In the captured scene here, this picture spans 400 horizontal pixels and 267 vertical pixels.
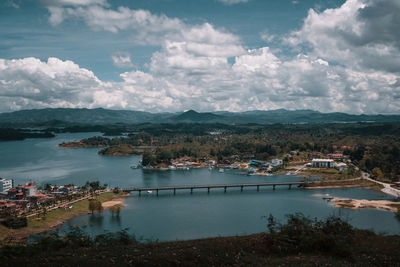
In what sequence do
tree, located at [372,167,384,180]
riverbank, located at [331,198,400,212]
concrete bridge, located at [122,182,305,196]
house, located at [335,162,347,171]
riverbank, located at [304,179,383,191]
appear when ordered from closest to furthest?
riverbank, located at [331,198,400,212]
concrete bridge, located at [122,182,305,196]
riverbank, located at [304,179,383,191]
tree, located at [372,167,384,180]
house, located at [335,162,347,171]

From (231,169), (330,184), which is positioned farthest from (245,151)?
(330,184)

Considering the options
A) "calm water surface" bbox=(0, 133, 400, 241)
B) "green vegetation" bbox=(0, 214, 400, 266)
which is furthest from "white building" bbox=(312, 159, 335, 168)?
"green vegetation" bbox=(0, 214, 400, 266)

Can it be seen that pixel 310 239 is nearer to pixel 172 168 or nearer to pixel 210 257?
pixel 210 257

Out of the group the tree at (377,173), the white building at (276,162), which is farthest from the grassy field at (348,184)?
the white building at (276,162)

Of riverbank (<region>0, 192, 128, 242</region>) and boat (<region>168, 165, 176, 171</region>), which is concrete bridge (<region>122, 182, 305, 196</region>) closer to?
riverbank (<region>0, 192, 128, 242</region>)

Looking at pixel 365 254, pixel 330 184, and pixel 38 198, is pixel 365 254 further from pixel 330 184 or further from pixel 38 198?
pixel 330 184
